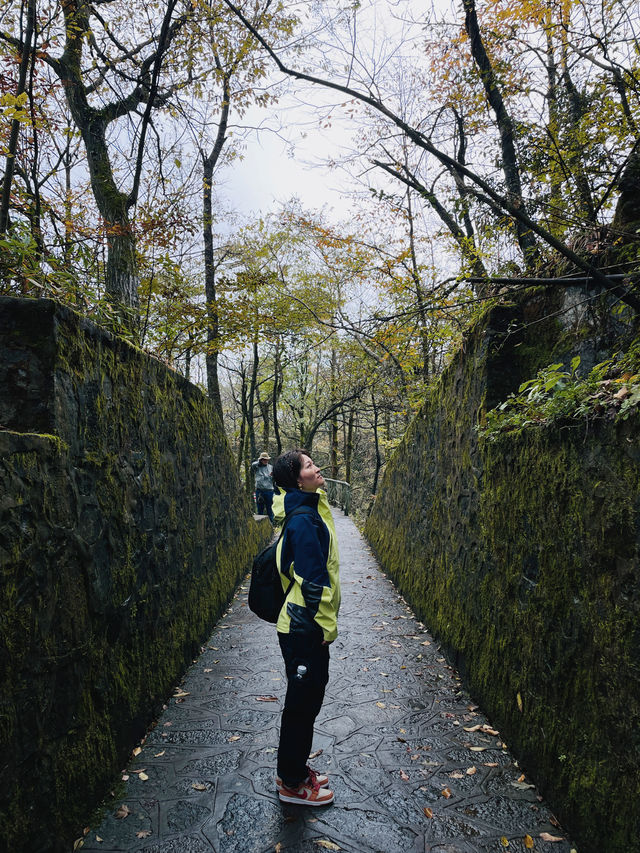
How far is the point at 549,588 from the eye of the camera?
9.09ft

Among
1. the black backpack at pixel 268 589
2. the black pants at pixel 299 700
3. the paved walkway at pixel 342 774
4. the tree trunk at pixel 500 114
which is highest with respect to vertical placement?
the tree trunk at pixel 500 114

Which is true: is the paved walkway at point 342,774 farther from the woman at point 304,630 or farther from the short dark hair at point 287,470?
the short dark hair at point 287,470

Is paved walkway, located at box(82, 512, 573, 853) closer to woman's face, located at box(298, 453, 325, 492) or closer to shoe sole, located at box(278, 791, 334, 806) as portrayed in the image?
shoe sole, located at box(278, 791, 334, 806)

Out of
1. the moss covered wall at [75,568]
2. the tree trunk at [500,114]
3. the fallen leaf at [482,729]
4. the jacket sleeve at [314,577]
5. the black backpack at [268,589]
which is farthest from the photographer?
the tree trunk at [500,114]

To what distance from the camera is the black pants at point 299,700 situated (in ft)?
8.25

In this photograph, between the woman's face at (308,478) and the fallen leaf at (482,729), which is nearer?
the woman's face at (308,478)

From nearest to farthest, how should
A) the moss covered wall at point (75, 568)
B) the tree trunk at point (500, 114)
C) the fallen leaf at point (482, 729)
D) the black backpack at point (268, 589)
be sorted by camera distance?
the moss covered wall at point (75, 568)
the black backpack at point (268, 589)
the fallen leaf at point (482, 729)
the tree trunk at point (500, 114)

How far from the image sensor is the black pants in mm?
2516

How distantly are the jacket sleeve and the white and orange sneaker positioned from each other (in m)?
0.83

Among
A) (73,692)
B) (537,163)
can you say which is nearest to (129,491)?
(73,692)

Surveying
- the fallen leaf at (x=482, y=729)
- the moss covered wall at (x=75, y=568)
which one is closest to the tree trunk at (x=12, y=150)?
the moss covered wall at (x=75, y=568)

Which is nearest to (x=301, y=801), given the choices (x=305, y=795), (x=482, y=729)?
(x=305, y=795)

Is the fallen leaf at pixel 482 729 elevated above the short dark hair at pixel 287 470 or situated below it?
below

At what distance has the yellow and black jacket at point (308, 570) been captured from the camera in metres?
2.51
